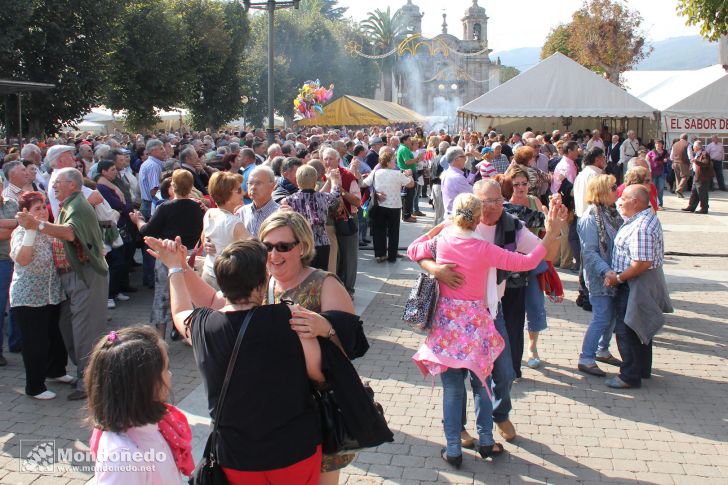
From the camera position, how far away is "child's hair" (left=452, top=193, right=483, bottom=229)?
410 cm

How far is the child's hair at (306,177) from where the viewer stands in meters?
6.85

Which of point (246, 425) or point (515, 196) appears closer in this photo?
point (246, 425)

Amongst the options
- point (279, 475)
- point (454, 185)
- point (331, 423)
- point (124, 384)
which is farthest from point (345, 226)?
point (124, 384)

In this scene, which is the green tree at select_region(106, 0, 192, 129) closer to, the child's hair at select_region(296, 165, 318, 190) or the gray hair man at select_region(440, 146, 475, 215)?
the gray hair man at select_region(440, 146, 475, 215)

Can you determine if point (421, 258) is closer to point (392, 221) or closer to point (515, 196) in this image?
point (515, 196)

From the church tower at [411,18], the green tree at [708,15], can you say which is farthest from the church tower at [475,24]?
the green tree at [708,15]

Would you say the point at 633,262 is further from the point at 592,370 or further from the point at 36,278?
the point at 36,278

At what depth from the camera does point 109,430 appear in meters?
2.26

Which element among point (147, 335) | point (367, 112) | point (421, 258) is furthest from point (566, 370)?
point (367, 112)

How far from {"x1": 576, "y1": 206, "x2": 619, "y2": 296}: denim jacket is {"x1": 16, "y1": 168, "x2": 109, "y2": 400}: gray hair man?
4.05 m

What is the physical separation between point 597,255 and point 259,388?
13.6ft

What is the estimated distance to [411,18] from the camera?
9062 centimetres

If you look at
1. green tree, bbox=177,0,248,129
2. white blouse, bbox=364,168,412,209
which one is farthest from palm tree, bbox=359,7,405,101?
white blouse, bbox=364,168,412,209

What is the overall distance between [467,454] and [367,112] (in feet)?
76.5
